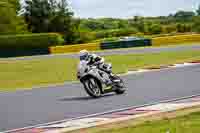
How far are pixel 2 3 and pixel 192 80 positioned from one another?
5585cm

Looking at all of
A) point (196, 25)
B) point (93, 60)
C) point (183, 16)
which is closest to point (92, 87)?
point (93, 60)

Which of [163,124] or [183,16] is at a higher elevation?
[163,124]

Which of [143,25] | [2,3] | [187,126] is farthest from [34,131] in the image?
[143,25]

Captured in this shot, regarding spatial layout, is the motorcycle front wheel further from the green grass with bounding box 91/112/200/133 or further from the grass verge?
the green grass with bounding box 91/112/200/133

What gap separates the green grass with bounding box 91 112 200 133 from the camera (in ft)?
30.5

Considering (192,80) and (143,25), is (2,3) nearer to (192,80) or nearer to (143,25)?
(143,25)

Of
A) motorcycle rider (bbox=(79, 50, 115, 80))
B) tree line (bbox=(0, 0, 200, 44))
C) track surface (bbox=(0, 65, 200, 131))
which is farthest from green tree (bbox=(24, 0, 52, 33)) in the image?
motorcycle rider (bbox=(79, 50, 115, 80))

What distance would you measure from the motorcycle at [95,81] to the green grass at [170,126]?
616cm

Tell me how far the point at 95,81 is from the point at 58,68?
16.4 m

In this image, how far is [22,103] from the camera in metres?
16.9

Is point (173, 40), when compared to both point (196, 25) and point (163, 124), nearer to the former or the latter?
point (196, 25)

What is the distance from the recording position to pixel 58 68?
33.4 metres

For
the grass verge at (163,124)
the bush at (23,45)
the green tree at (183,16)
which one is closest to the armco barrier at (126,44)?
the bush at (23,45)

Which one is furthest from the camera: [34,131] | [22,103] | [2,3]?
[2,3]
